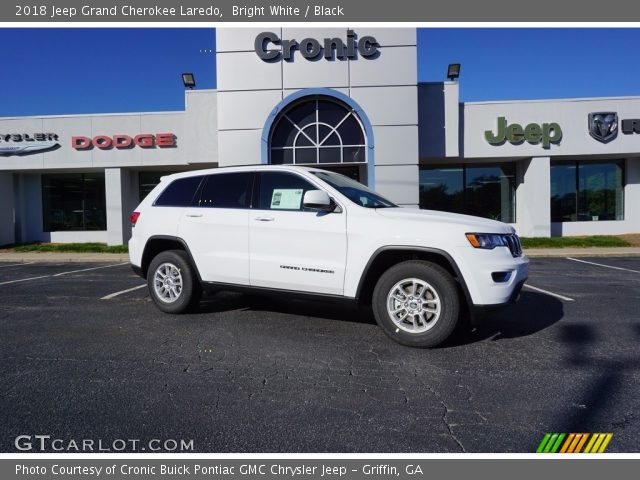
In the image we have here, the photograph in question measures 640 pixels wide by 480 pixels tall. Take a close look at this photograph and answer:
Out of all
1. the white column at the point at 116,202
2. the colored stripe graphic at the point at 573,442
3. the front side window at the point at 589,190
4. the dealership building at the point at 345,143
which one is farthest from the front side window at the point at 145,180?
the colored stripe graphic at the point at 573,442

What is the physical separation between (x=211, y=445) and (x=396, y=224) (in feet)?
8.91

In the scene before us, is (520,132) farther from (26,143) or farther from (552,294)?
(26,143)

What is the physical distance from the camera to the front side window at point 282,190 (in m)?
5.05

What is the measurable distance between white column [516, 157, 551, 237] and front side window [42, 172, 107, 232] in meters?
19.1

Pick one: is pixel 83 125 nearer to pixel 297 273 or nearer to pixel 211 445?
pixel 297 273

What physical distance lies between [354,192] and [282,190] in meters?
0.87

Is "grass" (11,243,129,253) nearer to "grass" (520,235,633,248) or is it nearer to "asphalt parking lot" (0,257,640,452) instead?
"asphalt parking lot" (0,257,640,452)

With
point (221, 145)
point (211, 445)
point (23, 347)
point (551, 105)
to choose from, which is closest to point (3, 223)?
point (221, 145)

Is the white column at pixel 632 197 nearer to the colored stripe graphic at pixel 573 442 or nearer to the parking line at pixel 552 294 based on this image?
the parking line at pixel 552 294

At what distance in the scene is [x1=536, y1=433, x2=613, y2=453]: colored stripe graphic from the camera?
2545mm

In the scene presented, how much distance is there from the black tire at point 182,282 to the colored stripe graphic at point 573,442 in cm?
428

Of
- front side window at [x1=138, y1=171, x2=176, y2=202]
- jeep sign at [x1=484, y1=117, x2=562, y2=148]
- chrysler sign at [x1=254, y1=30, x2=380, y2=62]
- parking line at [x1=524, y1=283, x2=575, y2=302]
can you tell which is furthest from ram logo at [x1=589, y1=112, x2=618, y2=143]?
front side window at [x1=138, y1=171, x2=176, y2=202]

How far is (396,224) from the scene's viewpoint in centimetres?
441

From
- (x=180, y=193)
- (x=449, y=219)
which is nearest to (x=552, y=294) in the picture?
(x=449, y=219)
